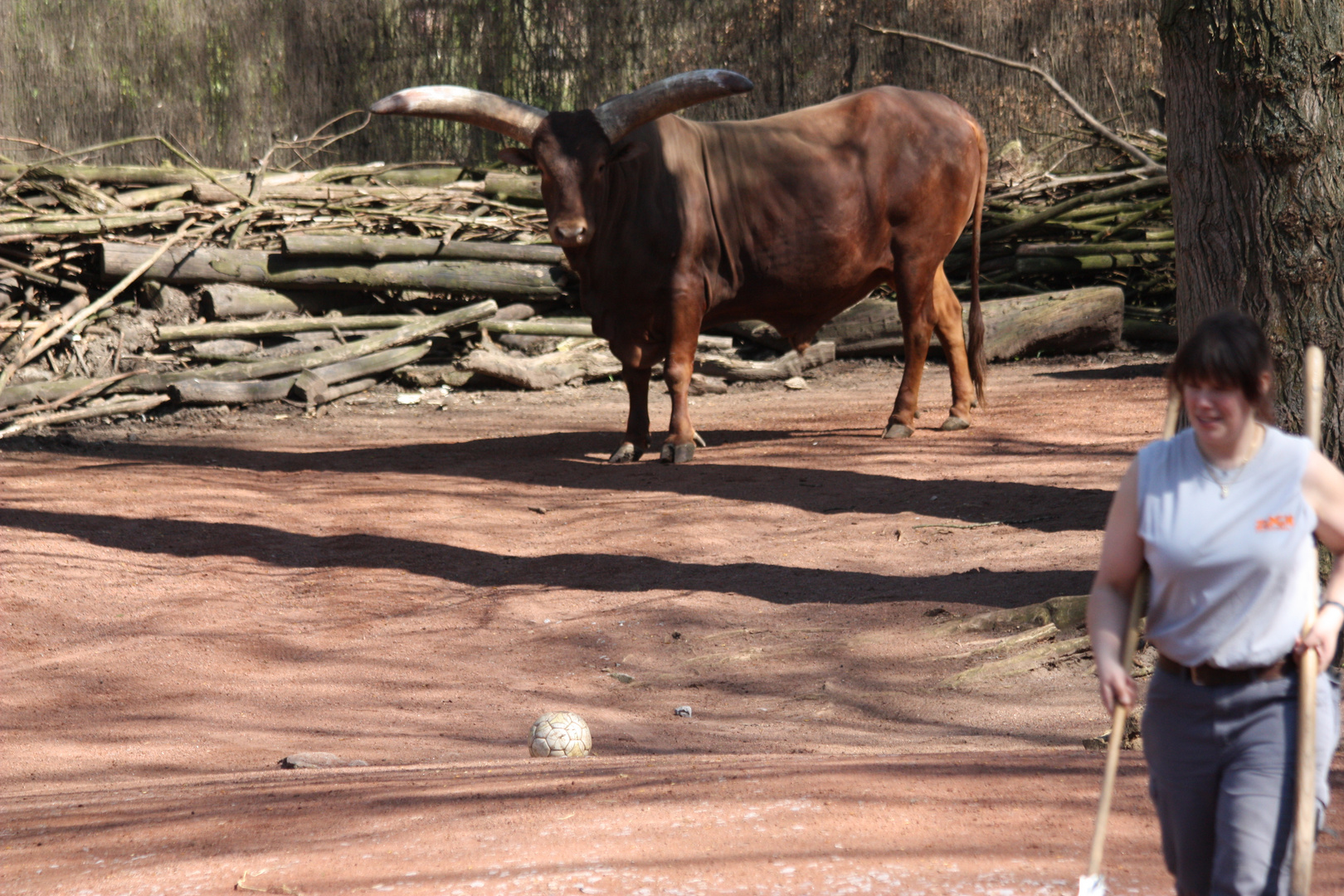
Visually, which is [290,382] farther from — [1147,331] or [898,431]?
[1147,331]

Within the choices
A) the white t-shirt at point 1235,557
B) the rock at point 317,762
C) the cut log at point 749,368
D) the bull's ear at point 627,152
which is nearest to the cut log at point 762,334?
the cut log at point 749,368

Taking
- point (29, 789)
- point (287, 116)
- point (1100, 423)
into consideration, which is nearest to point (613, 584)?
point (29, 789)

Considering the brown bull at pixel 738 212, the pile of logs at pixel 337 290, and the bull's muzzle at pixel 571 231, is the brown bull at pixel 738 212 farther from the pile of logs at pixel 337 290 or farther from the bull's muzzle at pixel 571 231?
the pile of logs at pixel 337 290

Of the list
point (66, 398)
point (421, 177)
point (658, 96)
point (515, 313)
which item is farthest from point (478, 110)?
point (421, 177)

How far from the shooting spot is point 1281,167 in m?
4.41

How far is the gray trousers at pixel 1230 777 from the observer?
211 centimetres

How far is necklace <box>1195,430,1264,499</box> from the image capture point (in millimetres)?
2178

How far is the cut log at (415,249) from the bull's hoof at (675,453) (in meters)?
5.00

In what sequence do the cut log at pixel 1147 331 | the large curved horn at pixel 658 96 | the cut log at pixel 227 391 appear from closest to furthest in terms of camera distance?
1. the large curved horn at pixel 658 96
2. the cut log at pixel 227 391
3. the cut log at pixel 1147 331

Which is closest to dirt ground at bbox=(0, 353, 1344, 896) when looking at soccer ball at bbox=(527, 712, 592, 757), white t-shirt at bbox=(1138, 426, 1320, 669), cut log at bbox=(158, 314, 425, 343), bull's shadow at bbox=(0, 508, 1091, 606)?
bull's shadow at bbox=(0, 508, 1091, 606)

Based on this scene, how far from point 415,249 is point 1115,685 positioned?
1184cm

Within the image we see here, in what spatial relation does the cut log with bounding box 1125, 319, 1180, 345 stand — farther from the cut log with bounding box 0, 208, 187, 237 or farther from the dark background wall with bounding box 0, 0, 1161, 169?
the cut log with bounding box 0, 208, 187, 237

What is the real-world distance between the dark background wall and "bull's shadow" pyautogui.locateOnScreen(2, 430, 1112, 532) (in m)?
6.60

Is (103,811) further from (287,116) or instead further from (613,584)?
(287,116)
